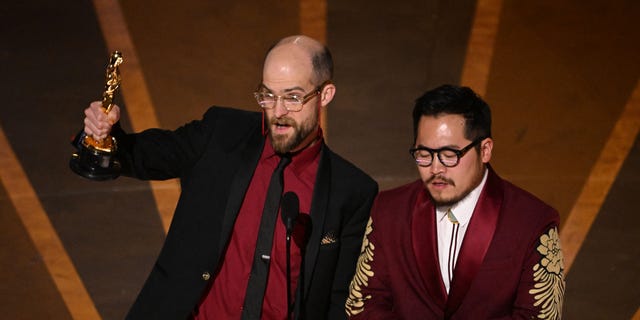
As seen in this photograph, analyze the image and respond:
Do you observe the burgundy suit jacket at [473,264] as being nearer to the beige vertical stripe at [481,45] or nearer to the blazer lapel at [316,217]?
the blazer lapel at [316,217]

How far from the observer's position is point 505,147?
533cm

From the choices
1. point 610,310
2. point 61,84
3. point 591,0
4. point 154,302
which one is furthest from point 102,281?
point 591,0

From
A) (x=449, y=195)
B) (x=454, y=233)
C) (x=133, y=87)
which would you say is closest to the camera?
(x=449, y=195)

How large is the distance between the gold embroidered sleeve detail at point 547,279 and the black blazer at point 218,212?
64cm

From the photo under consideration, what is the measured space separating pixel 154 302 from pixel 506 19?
322cm

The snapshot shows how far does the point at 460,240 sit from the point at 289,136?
25.2 inches

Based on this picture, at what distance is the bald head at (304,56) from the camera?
326 cm

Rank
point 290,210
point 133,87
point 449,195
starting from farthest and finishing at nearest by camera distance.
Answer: point 133,87
point 449,195
point 290,210

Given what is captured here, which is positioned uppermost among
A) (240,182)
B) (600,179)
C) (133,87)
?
(240,182)

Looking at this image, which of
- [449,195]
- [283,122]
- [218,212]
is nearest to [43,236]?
[218,212]

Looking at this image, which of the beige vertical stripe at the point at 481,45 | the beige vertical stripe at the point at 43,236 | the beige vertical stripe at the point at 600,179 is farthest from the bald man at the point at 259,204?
the beige vertical stripe at the point at 481,45

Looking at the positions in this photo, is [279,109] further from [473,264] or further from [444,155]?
[473,264]

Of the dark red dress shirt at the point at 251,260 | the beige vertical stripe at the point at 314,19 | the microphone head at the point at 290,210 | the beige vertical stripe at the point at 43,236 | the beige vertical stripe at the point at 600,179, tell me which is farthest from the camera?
the beige vertical stripe at the point at 314,19

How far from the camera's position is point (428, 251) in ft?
10.5
